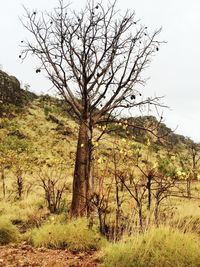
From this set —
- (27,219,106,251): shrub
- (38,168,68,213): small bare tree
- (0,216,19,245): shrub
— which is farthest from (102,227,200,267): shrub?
(38,168,68,213): small bare tree

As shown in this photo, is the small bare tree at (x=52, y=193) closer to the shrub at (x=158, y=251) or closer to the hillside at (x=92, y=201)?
the hillside at (x=92, y=201)

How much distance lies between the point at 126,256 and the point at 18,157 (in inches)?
718

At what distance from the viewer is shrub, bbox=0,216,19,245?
8.28 meters

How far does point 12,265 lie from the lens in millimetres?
6219

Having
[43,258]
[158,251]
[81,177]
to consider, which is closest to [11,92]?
[81,177]

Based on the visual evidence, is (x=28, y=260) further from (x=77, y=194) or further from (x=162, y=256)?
(x=77, y=194)

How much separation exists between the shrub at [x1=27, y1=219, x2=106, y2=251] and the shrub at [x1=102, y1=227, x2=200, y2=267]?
1.32 metres

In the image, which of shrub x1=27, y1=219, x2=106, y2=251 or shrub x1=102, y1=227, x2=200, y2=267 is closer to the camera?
shrub x1=102, y1=227, x2=200, y2=267

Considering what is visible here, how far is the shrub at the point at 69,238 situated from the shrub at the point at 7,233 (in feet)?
1.94

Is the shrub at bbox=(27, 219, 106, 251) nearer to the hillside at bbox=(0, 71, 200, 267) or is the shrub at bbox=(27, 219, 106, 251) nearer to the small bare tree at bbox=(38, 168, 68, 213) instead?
the hillside at bbox=(0, 71, 200, 267)

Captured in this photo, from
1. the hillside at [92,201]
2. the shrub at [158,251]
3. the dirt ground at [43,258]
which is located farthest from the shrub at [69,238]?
the shrub at [158,251]

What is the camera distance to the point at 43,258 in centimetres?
661

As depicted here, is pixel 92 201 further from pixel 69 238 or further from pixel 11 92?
pixel 11 92

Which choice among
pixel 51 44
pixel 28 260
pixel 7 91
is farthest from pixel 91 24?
pixel 7 91
